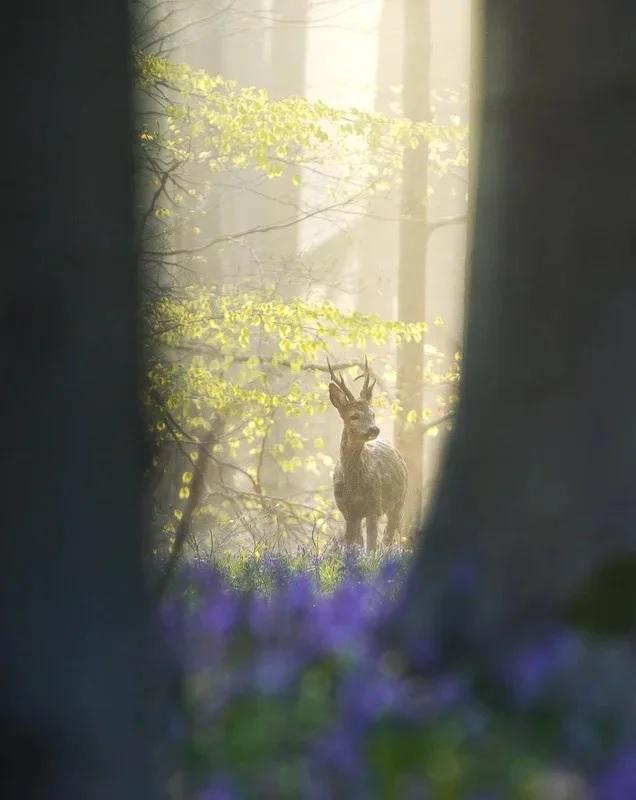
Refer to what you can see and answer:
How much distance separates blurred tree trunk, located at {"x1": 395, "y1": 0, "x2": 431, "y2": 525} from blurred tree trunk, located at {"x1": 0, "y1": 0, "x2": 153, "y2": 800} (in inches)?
54.0

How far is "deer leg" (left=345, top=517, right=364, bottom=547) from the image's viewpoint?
2.78 metres

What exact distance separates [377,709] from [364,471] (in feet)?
3.64

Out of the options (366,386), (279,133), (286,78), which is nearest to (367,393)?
(366,386)

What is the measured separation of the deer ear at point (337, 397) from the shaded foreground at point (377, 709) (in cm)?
76

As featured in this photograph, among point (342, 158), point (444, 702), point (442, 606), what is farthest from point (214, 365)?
point (444, 702)

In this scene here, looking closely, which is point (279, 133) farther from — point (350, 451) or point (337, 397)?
point (350, 451)

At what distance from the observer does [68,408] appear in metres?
1.63

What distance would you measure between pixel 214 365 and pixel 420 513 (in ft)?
2.86

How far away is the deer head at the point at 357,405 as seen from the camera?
9.75 ft

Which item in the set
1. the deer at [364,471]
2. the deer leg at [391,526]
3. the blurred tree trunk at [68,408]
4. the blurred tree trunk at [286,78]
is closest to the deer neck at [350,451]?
the deer at [364,471]

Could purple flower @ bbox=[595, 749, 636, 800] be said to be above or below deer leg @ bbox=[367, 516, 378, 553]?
below

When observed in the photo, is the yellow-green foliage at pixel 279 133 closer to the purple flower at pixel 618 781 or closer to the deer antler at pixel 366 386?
the deer antler at pixel 366 386

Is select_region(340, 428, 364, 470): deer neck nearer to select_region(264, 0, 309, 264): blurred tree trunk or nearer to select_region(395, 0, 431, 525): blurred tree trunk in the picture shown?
select_region(395, 0, 431, 525): blurred tree trunk

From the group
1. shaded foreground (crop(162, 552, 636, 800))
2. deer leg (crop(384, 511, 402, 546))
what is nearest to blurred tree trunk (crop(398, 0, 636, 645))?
shaded foreground (crop(162, 552, 636, 800))
